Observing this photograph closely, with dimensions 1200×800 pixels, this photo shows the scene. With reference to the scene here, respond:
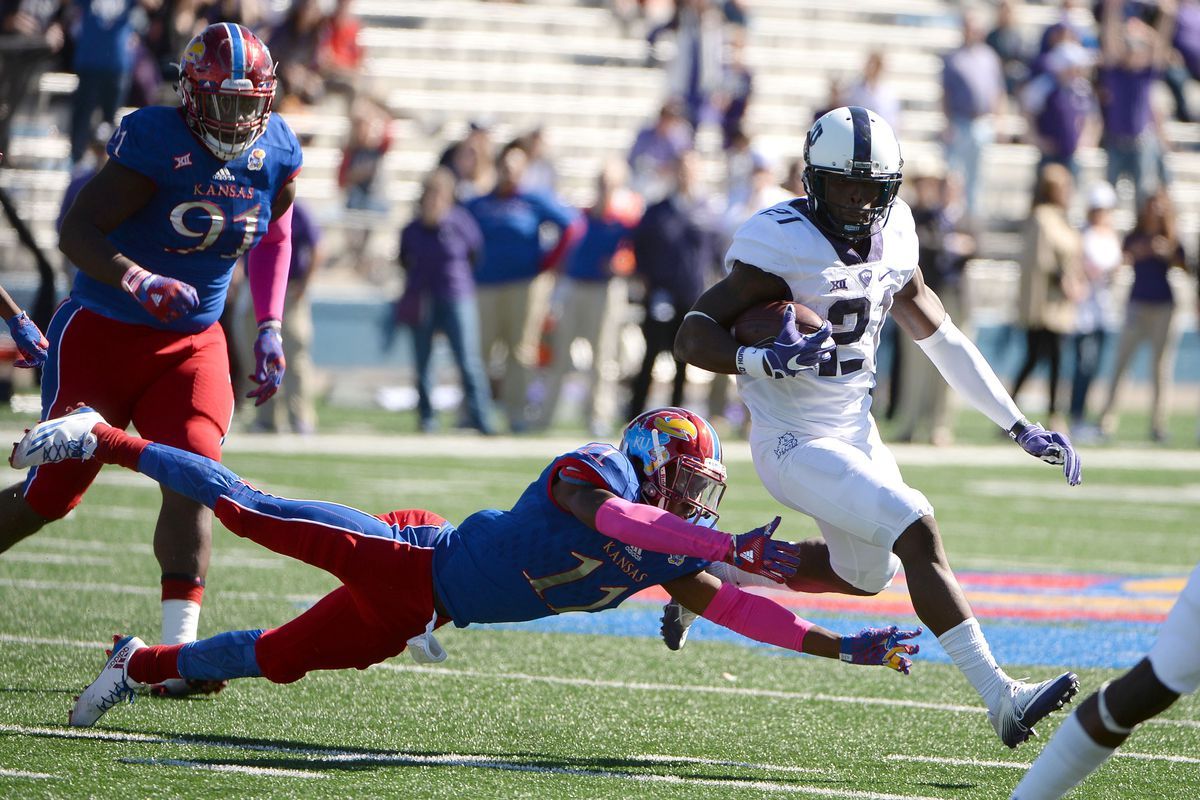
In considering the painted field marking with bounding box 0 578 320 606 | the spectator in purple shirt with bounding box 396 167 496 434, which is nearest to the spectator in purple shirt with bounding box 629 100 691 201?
the spectator in purple shirt with bounding box 396 167 496 434

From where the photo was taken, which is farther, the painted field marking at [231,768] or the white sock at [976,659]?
the white sock at [976,659]

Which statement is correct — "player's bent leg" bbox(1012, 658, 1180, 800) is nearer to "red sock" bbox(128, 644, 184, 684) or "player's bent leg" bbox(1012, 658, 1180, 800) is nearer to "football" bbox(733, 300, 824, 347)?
"football" bbox(733, 300, 824, 347)

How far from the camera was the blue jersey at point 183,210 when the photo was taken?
4.95m

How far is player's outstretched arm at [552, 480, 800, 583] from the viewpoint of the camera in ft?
13.1

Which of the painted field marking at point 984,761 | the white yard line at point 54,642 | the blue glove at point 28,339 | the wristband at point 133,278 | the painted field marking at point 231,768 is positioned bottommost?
the white yard line at point 54,642

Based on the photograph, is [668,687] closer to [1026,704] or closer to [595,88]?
[1026,704]

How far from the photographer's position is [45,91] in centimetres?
1466

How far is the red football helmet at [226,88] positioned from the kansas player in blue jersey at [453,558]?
38.7 inches

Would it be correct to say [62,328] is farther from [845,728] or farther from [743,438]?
[743,438]

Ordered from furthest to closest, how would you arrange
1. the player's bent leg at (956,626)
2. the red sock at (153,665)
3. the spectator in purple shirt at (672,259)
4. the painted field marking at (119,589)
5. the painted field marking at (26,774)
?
1. the spectator in purple shirt at (672,259)
2. the painted field marking at (119,589)
3. the red sock at (153,665)
4. the player's bent leg at (956,626)
5. the painted field marking at (26,774)

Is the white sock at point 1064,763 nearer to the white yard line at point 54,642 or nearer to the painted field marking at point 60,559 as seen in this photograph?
the white yard line at point 54,642

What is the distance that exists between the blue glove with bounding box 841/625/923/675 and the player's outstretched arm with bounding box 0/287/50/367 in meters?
2.48

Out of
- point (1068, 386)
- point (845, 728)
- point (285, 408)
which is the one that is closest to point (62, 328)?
point (845, 728)

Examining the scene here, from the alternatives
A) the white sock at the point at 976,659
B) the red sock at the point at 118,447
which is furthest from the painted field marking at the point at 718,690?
the red sock at the point at 118,447
